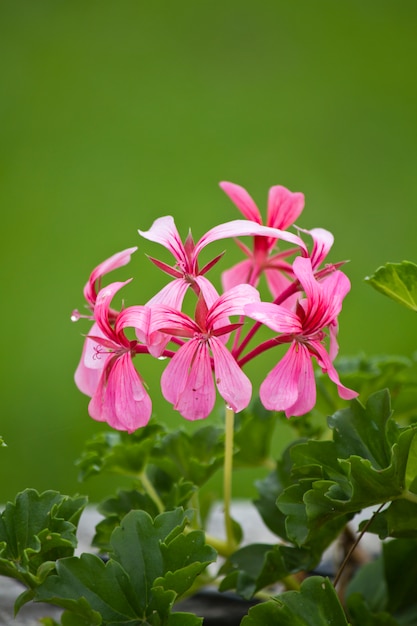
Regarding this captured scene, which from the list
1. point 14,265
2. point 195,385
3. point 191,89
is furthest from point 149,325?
point 191,89

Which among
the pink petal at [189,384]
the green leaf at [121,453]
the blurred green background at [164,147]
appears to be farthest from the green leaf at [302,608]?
the blurred green background at [164,147]

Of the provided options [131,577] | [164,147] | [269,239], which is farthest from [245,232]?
[164,147]

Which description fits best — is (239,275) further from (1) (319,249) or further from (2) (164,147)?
(2) (164,147)

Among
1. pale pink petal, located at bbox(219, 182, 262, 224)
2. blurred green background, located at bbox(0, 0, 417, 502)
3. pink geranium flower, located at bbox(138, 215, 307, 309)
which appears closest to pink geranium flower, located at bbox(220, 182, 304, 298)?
pale pink petal, located at bbox(219, 182, 262, 224)

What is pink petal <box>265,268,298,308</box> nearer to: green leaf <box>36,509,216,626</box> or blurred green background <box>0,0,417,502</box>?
green leaf <box>36,509,216,626</box>

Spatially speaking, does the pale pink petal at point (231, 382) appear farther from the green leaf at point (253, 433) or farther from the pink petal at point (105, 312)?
the green leaf at point (253, 433)

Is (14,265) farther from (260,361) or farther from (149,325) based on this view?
(149,325)

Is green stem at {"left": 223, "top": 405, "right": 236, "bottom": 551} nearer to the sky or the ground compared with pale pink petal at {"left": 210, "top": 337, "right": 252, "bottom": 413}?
nearer to the ground
